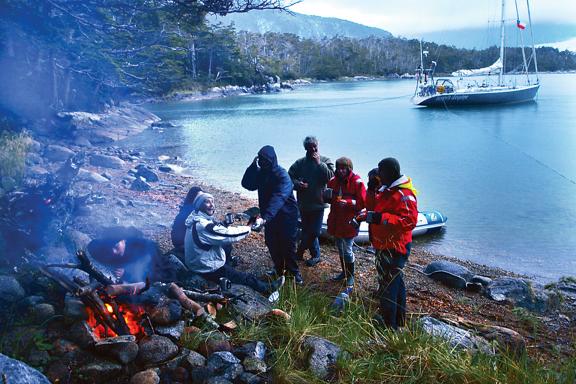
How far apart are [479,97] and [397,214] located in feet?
153

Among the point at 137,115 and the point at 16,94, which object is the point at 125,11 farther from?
the point at 137,115

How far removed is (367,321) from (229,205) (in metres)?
8.03

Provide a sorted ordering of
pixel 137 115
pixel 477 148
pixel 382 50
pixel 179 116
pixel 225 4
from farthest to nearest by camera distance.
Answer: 1. pixel 382 50
2. pixel 179 116
3. pixel 137 115
4. pixel 477 148
5. pixel 225 4

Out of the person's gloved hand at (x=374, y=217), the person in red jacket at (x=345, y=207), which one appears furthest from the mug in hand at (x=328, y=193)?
the person's gloved hand at (x=374, y=217)

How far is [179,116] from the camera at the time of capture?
41125 mm

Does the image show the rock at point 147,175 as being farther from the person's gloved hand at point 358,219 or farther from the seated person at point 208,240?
the person's gloved hand at point 358,219

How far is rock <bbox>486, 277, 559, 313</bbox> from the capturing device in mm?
6457

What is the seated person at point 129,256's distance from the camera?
439 centimetres

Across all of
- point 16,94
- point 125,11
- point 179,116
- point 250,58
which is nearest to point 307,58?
point 250,58

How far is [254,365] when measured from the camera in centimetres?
365

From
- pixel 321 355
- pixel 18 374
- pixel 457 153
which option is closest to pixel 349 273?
pixel 321 355

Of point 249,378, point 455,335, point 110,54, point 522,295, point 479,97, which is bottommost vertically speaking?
point 522,295

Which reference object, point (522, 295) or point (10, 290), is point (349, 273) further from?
point (10, 290)

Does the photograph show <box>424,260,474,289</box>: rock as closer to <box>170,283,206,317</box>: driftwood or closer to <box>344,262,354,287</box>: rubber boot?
<box>344,262,354,287</box>: rubber boot
